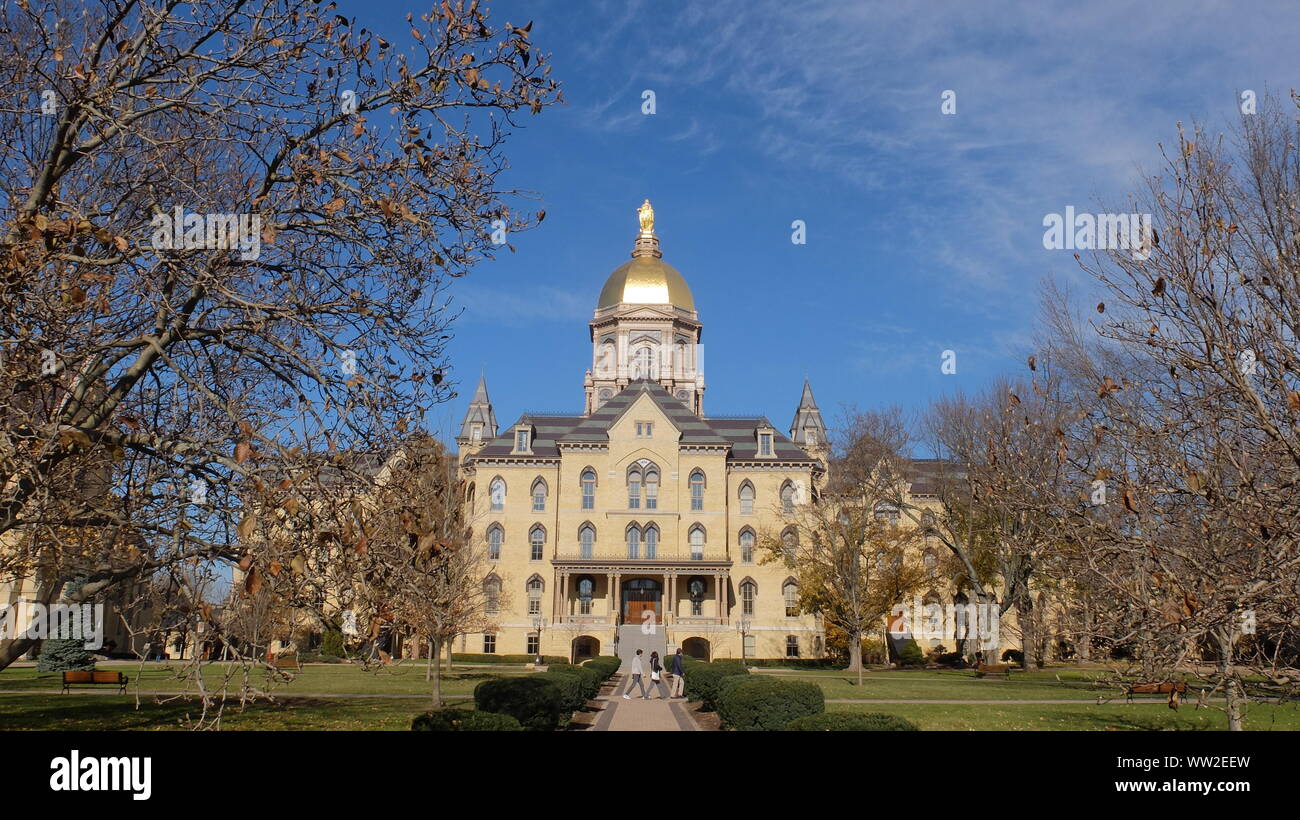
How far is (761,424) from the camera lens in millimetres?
61625

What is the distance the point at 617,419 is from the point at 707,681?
1270 inches

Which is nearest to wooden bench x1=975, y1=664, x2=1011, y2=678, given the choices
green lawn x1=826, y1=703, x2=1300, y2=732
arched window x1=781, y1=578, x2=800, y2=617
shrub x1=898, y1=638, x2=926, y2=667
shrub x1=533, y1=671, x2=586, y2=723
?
shrub x1=898, y1=638, x2=926, y2=667

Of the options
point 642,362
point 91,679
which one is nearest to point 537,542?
point 642,362

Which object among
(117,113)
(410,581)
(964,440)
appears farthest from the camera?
(964,440)

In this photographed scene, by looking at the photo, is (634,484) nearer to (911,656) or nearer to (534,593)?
(534,593)

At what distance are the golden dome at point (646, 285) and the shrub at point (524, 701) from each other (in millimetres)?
62325

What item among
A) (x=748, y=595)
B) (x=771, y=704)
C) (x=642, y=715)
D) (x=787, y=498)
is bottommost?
(x=642, y=715)

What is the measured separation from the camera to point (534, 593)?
5594cm

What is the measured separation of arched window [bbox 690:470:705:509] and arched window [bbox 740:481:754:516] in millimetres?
2488

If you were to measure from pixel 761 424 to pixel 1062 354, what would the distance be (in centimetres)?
3733

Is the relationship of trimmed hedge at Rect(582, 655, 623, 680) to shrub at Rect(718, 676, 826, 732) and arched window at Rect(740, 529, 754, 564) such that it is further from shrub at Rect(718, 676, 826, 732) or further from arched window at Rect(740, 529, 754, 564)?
arched window at Rect(740, 529, 754, 564)

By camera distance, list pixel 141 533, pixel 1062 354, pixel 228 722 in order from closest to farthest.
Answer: pixel 141 533, pixel 228 722, pixel 1062 354
